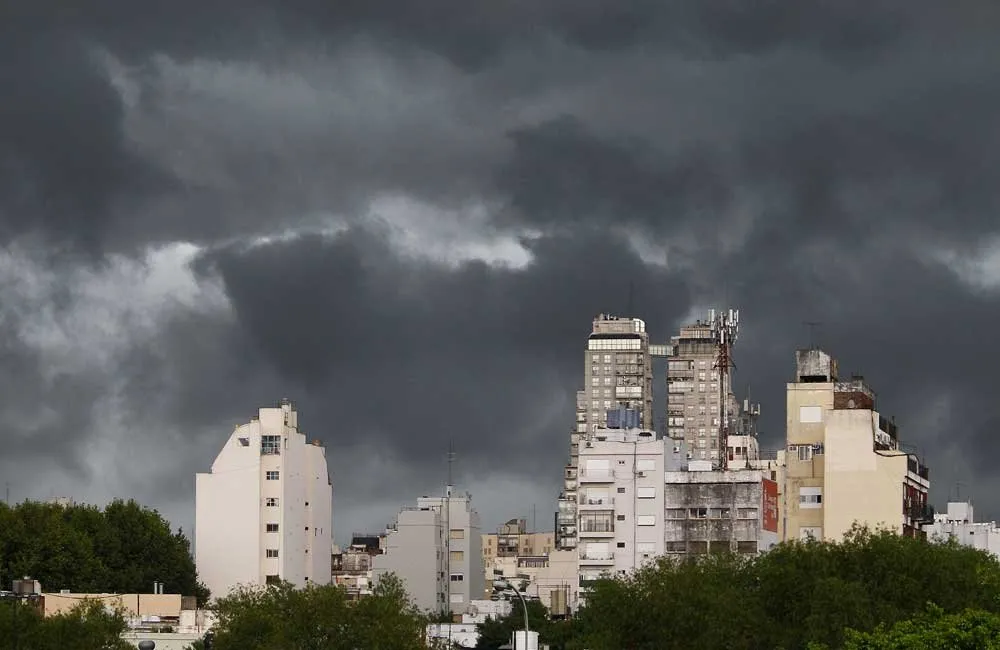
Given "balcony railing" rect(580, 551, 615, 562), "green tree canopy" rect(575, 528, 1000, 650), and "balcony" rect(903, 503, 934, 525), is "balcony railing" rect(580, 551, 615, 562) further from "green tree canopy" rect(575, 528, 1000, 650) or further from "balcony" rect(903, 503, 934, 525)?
"green tree canopy" rect(575, 528, 1000, 650)

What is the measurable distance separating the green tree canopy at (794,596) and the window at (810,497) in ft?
166

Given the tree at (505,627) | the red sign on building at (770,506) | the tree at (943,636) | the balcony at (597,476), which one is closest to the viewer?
the tree at (943,636)

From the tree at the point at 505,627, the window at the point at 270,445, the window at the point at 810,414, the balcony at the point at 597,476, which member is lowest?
the tree at the point at 505,627

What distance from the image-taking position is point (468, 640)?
165375 millimetres

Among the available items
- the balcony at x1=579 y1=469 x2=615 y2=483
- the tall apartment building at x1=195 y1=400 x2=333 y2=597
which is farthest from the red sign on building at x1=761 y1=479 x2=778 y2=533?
the tall apartment building at x1=195 y1=400 x2=333 y2=597

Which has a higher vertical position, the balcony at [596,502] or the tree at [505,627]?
the balcony at [596,502]

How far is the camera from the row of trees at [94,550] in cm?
16250

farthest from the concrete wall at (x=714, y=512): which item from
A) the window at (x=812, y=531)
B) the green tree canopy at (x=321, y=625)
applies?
the green tree canopy at (x=321, y=625)

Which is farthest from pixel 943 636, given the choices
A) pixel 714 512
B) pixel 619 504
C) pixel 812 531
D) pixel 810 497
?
pixel 619 504

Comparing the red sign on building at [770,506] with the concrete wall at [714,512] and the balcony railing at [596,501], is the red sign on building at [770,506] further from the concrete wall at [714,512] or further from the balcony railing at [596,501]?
the balcony railing at [596,501]

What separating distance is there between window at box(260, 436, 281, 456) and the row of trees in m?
10.8

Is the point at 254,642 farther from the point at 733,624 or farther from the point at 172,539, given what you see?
the point at 172,539

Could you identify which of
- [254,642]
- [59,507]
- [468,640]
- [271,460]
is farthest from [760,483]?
[254,642]

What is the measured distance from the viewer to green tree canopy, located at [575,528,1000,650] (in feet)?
340
